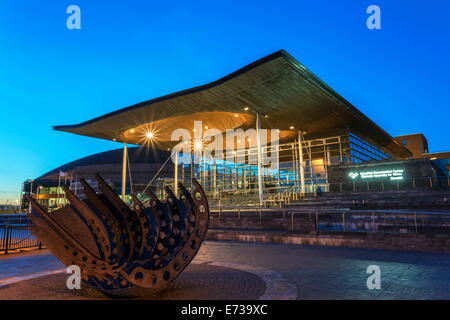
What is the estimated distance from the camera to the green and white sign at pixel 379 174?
73.2ft

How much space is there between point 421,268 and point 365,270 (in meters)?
1.51

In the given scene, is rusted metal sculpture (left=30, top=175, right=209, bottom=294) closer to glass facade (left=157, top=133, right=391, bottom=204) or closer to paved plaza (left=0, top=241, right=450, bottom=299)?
paved plaza (left=0, top=241, right=450, bottom=299)

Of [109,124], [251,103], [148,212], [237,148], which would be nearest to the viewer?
[148,212]

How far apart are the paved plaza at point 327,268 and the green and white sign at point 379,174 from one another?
13.9m

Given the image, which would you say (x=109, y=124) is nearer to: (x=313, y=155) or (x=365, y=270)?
(x=313, y=155)

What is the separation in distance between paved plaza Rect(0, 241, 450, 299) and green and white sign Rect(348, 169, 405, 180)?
13883 mm

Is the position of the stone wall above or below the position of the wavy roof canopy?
below

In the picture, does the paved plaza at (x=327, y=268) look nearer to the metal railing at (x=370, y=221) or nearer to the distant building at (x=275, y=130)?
the metal railing at (x=370, y=221)

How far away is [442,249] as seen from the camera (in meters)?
10.1

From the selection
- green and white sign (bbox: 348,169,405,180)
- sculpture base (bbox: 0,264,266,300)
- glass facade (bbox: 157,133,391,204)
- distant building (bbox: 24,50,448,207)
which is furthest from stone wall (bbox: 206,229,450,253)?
glass facade (bbox: 157,133,391,204)

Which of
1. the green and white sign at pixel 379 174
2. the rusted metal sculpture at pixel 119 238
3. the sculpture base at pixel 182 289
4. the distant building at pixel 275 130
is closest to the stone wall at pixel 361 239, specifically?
the sculpture base at pixel 182 289

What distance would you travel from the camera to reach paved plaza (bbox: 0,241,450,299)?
18.5ft

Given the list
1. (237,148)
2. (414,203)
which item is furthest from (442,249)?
(237,148)

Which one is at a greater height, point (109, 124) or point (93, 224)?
point (109, 124)
